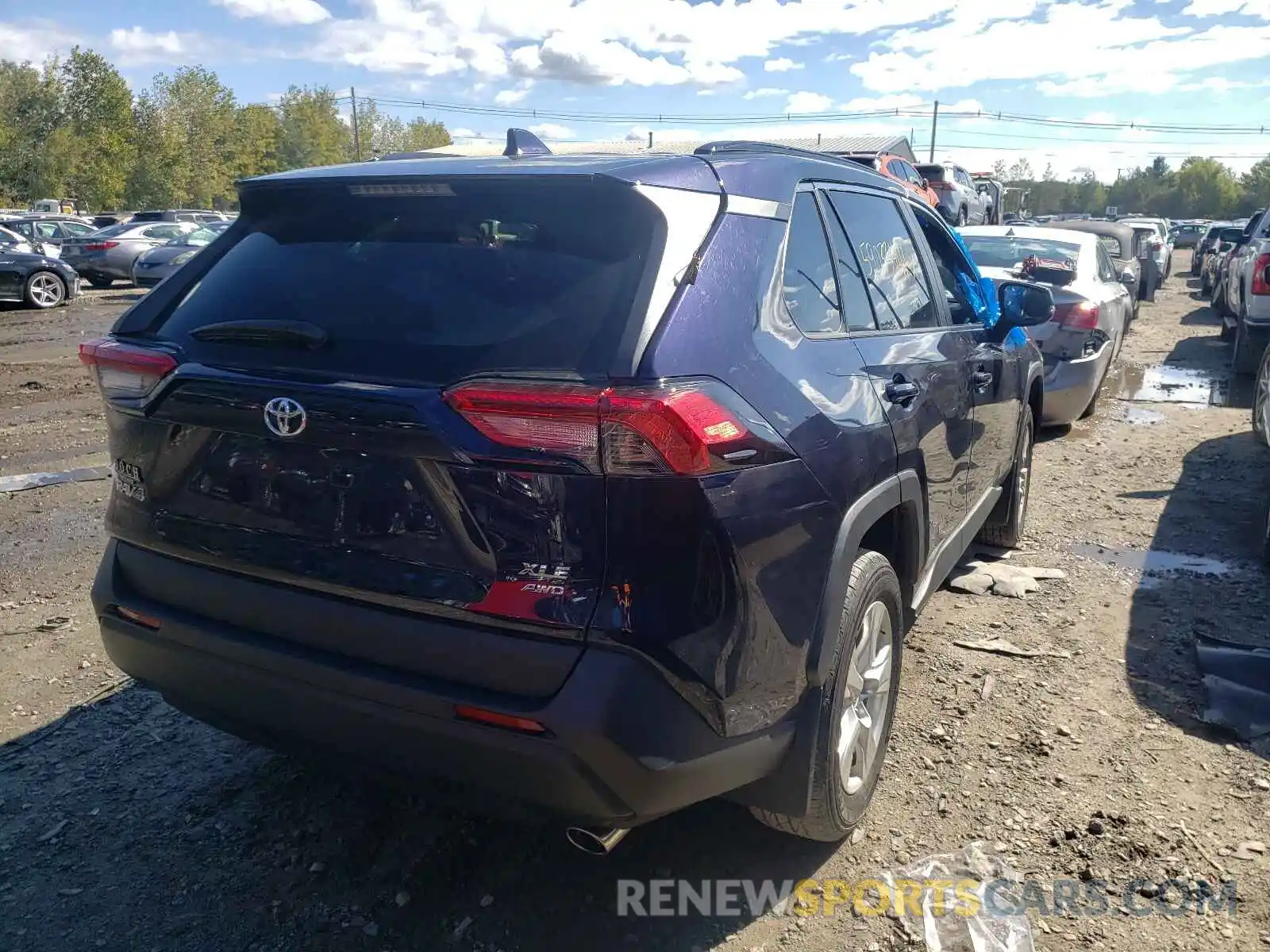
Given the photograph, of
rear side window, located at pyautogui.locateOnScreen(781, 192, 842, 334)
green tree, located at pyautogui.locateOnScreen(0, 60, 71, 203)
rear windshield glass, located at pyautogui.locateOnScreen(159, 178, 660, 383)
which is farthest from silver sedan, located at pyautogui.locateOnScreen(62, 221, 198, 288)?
green tree, located at pyautogui.locateOnScreen(0, 60, 71, 203)

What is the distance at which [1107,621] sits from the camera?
448 centimetres

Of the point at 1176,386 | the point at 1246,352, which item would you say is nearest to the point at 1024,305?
the point at 1246,352

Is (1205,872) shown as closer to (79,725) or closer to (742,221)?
(742,221)

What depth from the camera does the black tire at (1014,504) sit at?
5.08m

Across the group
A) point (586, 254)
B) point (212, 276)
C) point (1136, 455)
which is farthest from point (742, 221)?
point (1136, 455)

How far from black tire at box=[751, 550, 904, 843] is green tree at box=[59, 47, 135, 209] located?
67226 mm

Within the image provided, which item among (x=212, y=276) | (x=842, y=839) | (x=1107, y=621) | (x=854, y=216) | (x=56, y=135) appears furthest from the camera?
(x=56, y=135)

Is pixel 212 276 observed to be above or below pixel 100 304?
above

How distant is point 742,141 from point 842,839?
6.74ft

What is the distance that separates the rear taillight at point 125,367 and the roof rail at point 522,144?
1207 millimetres

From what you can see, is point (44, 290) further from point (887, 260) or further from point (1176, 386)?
point (887, 260)

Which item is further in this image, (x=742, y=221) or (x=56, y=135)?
(x=56, y=135)

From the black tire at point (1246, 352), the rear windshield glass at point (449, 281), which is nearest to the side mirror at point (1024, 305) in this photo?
the rear windshield glass at point (449, 281)

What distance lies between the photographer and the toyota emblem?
216cm
